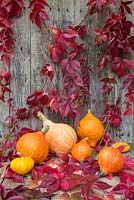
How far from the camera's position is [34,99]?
6.02ft

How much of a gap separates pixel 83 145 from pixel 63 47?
54 centimetres

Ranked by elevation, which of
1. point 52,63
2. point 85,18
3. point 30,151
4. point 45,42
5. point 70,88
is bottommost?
point 30,151

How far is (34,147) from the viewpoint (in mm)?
1554

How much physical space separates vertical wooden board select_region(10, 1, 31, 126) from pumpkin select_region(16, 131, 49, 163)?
1.16 ft

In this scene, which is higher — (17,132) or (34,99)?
(34,99)

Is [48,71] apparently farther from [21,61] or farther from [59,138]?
[59,138]

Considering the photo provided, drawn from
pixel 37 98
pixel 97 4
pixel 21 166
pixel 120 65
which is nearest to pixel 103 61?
pixel 120 65

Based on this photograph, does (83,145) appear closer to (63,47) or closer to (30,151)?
(30,151)

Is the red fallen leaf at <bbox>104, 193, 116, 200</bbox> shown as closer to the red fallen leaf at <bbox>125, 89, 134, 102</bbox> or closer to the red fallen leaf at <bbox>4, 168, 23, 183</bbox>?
the red fallen leaf at <bbox>4, 168, 23, 183</bbox>

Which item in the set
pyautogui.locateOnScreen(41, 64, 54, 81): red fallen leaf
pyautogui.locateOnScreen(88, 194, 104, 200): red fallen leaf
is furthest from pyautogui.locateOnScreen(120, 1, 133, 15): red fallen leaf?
pyautogui.locateOnScreen(88, 194, 104, 200): red fallen leaf

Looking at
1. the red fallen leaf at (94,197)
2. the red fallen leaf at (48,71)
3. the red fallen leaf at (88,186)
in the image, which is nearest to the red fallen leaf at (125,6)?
the red fallen leaf at (48,71)

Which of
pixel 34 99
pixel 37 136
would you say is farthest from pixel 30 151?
pixel 34 99

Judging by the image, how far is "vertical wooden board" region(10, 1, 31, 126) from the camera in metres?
1.83

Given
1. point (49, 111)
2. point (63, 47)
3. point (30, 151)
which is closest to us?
point (30, 151)
